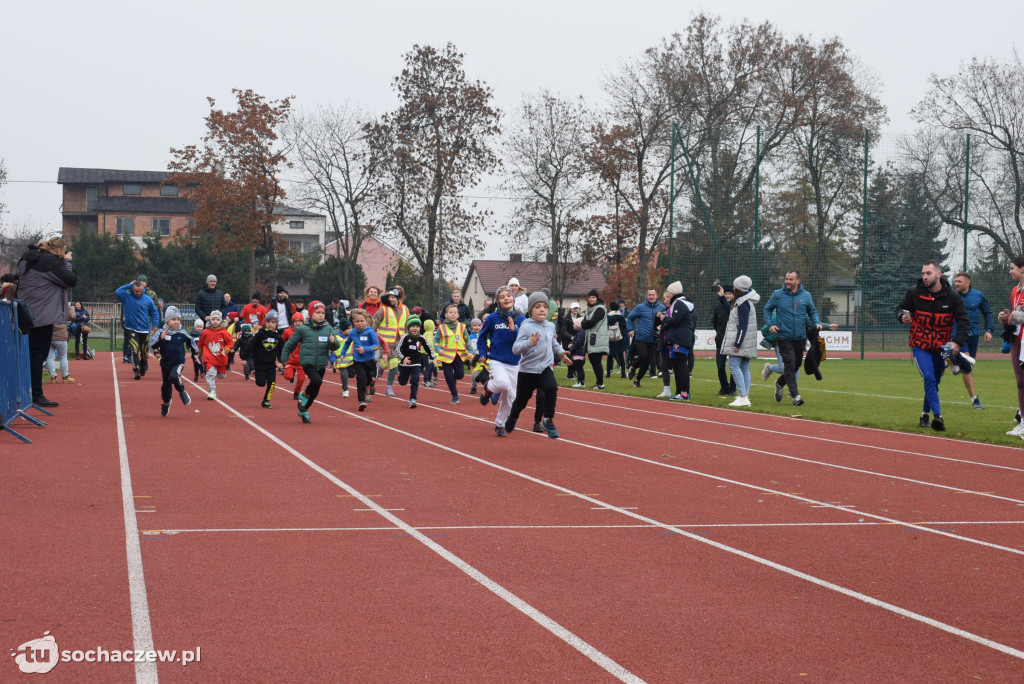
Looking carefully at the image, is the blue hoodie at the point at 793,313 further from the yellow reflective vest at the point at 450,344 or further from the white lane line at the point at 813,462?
the yellow reflective vest at the point at 450,344

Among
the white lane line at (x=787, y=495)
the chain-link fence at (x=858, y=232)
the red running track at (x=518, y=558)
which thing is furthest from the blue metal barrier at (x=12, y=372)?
the chain-link fence at (x=858, y=232)

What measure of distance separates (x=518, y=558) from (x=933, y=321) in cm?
850

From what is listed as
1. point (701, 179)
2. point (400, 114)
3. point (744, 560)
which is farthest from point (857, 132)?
point (744, 560)

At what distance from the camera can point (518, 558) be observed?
21.1 ft

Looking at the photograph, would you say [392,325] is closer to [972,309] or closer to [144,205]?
[972,309]

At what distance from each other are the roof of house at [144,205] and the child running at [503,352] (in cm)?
9127

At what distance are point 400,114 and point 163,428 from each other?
35819 mm

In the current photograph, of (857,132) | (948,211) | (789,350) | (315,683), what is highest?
(857,132)

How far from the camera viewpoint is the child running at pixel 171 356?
48.5 ft

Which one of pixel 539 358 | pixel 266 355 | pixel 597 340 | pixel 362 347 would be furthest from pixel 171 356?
pixel 597 340

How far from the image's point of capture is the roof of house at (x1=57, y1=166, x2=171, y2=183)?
103062mm

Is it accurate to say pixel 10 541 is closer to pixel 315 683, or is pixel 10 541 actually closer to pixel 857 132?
pixel 315 683

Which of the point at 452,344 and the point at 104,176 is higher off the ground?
the point at 104,176

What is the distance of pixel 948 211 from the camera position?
3688 centimetres
